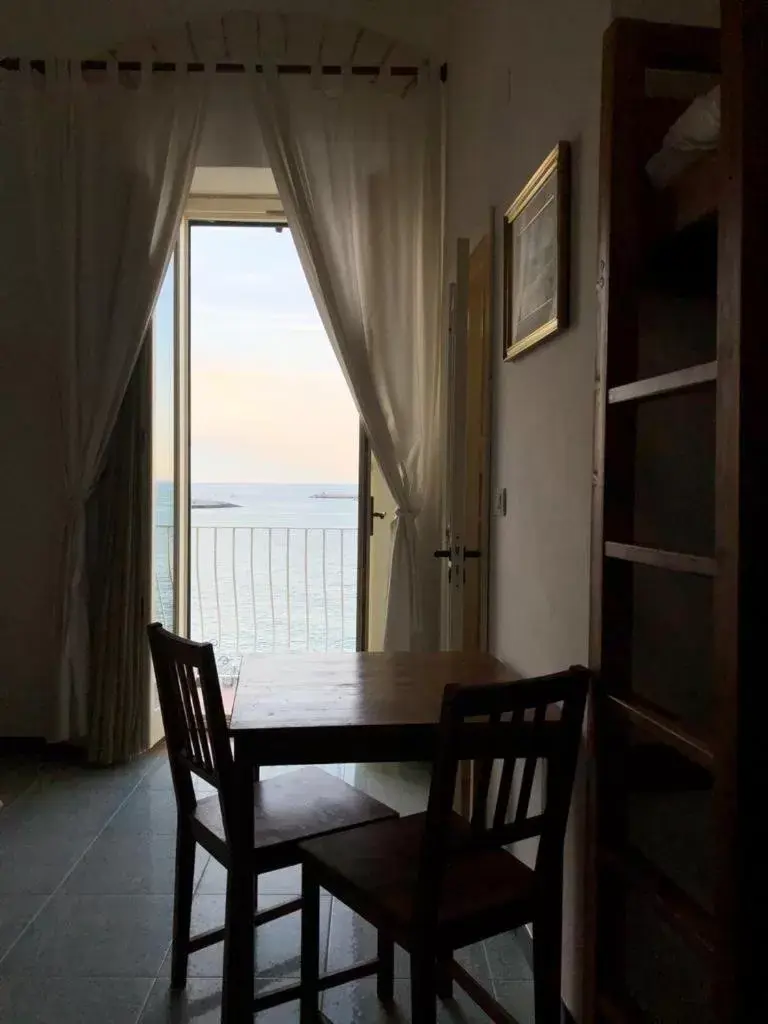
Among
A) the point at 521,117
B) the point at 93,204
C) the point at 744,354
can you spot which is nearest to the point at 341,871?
the point at 744,354

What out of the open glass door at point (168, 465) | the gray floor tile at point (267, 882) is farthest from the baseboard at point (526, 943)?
the open glass door at point (168, 465)

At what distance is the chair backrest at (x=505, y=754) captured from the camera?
1411mm

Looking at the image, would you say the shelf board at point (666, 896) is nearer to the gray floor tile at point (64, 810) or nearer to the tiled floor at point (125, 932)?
the tiled floor at point (125, 932)

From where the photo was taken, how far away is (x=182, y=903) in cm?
195

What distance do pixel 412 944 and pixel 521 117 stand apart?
2020mm

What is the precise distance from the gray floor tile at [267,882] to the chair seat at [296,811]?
0.50m

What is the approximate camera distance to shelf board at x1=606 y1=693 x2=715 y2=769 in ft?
3.74

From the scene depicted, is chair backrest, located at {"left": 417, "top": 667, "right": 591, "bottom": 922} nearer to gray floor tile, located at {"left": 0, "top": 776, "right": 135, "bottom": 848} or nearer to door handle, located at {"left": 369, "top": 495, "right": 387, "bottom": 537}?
gray floor tile, located at {"left": 0, "top": 776, "right": 135, "bottom": 848}

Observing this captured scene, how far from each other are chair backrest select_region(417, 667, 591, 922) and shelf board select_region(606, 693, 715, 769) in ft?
0.29

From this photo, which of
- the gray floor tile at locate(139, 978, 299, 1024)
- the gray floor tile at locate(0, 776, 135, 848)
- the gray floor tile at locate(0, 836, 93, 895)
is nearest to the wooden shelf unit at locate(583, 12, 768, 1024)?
the gray floor tile at locate(139, 978, 299, 1024)

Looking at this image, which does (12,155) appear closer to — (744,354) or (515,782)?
(515,782)

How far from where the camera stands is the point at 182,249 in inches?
149

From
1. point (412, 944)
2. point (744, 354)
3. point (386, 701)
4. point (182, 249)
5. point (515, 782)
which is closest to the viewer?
→ point (744, 354)

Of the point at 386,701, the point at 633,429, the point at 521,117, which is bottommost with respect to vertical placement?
the point at 386,701
